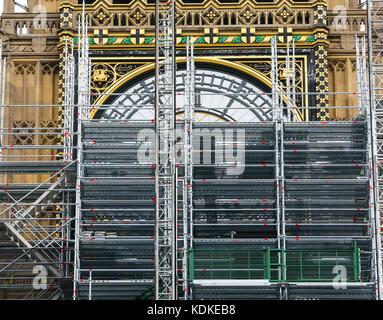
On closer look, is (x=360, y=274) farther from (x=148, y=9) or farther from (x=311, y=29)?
(x=148, y=9)

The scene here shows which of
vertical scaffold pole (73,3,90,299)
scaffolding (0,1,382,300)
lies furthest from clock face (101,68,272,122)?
scaffolding (0,1,382,300)

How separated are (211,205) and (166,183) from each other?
5.57 ft

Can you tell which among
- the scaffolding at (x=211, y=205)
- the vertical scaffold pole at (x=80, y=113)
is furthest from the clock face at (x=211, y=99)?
the scaffolding at (x=211, y=205)

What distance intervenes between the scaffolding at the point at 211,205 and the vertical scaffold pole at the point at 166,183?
0.21ft

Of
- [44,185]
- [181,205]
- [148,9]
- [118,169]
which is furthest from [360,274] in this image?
[148,9]

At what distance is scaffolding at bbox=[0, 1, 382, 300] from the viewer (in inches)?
1227

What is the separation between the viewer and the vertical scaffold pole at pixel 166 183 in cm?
3012

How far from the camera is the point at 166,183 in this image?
105 ft

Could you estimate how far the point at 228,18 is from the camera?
39.6 meters

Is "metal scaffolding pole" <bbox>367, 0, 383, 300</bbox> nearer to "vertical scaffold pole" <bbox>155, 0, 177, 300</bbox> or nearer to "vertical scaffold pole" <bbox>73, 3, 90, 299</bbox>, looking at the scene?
"vertical scaffold pole" <bbox>155, 0, 177, 300</bbox>

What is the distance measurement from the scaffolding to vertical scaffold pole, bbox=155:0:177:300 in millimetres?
63

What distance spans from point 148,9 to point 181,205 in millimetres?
9820

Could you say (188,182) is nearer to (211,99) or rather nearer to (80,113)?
(80,113)

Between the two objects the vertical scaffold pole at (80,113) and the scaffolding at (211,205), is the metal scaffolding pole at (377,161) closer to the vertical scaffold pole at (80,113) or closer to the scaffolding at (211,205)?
the scaffolding at (211,205)
